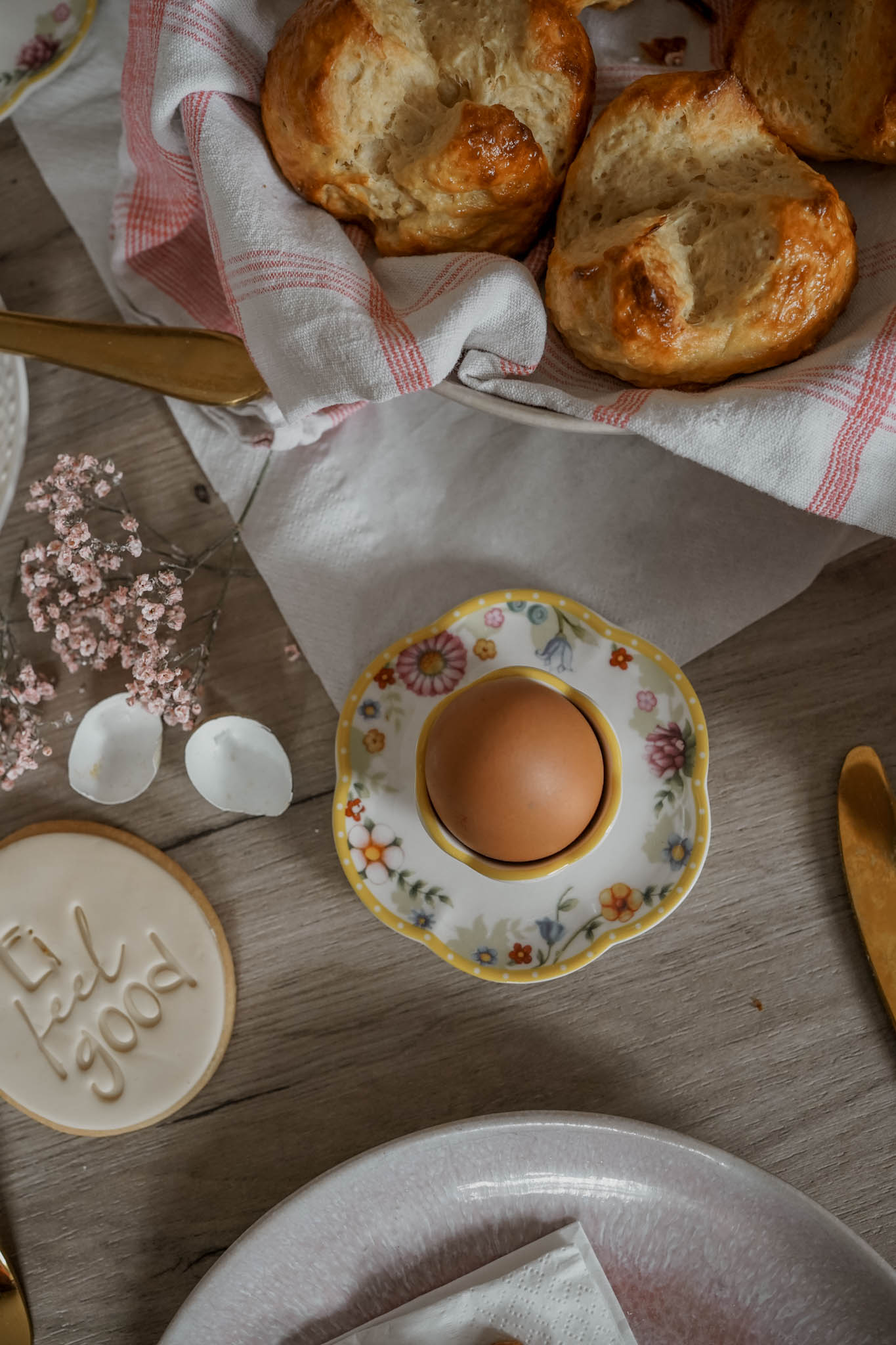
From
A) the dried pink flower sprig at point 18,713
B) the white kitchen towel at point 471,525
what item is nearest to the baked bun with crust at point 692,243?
the white kitchen towel at point 471,525

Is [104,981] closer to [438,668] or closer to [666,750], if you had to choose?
[438,668]

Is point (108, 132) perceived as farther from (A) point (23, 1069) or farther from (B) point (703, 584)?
(A) point (23, 1069)

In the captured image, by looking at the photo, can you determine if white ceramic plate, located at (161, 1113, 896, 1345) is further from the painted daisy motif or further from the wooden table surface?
the painted daisy motif

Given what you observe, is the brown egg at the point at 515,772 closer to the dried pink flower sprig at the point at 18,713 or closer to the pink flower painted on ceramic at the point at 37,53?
the dried pink flower sprig at the point at 18,713

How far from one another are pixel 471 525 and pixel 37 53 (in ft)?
1.88

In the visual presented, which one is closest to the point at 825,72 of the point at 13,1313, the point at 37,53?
the point at 37,53

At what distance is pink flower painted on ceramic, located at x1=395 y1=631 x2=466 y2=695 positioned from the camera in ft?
2.69

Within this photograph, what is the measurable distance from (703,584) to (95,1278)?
0.81m

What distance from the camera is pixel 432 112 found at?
0.69m

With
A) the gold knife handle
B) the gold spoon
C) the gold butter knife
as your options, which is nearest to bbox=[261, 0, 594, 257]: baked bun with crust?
the gold knife handle

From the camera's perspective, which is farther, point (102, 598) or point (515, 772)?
point (102, 598)

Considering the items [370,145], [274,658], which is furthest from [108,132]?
[274,658]

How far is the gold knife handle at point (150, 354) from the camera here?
0.75 metres

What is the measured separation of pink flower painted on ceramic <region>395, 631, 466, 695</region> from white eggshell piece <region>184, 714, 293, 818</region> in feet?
0.45
